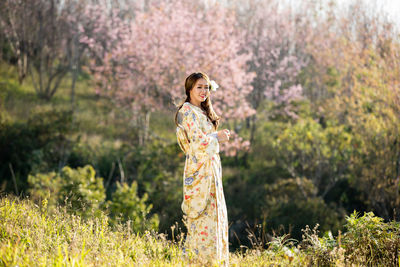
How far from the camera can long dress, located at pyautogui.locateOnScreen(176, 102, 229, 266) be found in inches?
120

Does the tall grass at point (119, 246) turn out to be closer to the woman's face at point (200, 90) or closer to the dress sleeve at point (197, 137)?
the dress sleeve at point (197, 137)

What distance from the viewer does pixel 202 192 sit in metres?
3.09

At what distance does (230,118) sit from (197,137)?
7993mm

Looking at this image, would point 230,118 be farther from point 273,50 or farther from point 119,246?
point 119,246

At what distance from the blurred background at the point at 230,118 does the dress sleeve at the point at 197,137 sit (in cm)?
135

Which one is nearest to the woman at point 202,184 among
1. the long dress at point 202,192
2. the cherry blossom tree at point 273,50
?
the long dress at point 202,192

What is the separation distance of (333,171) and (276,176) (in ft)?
5.49

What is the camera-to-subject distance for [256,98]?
1223 centimetres

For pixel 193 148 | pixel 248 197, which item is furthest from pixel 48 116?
pixel 193 148

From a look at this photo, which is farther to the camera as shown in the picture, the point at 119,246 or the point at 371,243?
the point at 371,243

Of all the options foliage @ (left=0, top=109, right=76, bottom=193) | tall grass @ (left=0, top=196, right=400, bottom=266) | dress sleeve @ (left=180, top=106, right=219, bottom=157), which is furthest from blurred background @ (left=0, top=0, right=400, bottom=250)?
dress sleeve @ (left=180, top=106, right=219, bottom=157)

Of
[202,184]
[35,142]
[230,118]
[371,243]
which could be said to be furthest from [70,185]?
[230,118]

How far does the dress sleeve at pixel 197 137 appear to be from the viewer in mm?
3057

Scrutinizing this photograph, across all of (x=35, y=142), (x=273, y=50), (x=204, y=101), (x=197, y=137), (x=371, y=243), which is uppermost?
(x=273, y=50)
